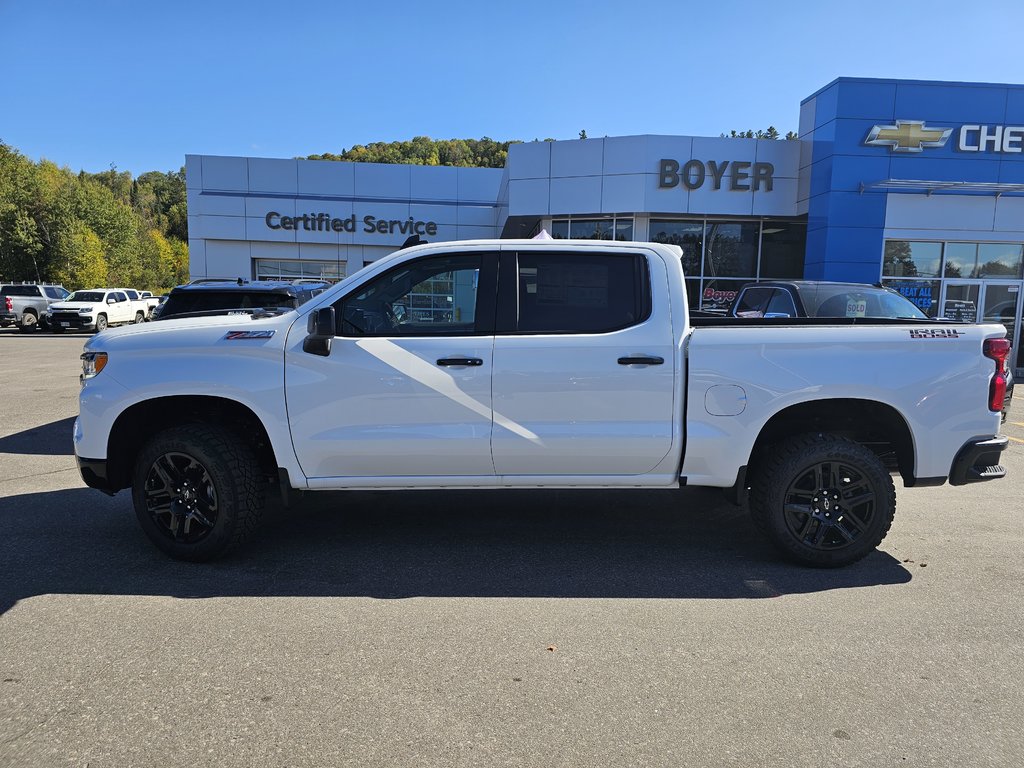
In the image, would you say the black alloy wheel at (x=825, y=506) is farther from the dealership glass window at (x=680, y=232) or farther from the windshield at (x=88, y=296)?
the windshield at (x=88, y=296)

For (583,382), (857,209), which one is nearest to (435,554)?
(583,382)

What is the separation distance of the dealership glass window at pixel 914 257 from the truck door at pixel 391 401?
1629 centimetres

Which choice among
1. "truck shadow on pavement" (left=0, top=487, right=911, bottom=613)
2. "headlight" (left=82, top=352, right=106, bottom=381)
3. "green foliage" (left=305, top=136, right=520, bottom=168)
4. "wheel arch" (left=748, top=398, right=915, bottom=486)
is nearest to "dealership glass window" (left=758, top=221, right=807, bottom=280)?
"truck shadow on pavement" (left=0, top=487, right=911, bottom=613)

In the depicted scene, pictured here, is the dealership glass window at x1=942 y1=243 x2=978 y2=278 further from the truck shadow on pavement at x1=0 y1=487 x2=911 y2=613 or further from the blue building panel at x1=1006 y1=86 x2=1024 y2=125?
the truck shadow on pavement at x1=0 y1=487 x2=911 y2=613

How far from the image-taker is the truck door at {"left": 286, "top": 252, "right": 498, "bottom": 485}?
4273 mm

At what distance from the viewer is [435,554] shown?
4.68m

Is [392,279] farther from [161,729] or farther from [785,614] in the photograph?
[785,614]

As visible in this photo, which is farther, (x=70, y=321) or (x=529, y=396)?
(x=70, y=321)

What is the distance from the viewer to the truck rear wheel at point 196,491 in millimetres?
4320

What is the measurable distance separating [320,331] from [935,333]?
3772mm

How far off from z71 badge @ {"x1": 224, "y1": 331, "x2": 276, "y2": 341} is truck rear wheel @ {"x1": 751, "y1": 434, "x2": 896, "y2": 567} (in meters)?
3.27

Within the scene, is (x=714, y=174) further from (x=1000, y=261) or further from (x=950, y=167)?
(x=1000, y=261)

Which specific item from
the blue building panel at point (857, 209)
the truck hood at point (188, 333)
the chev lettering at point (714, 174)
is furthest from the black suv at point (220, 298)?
the blue building panel at point (857, 209)

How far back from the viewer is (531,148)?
19469 millimetres
